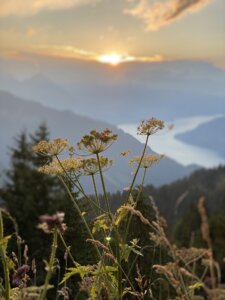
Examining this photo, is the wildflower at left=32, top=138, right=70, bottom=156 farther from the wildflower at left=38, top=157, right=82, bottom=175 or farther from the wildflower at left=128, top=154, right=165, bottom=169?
the wildflower at left=128, top=154, right=165, bottom=169

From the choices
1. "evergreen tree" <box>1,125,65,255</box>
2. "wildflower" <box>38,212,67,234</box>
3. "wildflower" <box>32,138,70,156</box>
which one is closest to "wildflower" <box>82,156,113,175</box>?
"wildflower" <box>32,138,70,156</box>

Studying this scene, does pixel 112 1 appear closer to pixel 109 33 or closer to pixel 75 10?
pixel 75 10

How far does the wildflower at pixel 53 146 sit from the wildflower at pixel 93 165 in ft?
0.38

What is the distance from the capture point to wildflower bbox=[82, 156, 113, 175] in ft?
9.06

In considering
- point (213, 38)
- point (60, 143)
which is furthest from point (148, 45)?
point (60, 143)

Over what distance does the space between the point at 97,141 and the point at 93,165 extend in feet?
0.57

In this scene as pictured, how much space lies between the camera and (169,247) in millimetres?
1412

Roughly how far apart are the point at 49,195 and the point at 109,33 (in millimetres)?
13242

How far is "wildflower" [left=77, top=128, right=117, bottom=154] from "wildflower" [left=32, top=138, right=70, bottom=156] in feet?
0.28

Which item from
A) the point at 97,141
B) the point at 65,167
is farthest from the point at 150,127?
the point at 65,167

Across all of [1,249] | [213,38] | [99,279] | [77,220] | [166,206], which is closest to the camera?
[1,249]

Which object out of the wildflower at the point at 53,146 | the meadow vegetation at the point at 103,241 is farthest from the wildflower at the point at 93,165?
the wildflower at the point at 53,146

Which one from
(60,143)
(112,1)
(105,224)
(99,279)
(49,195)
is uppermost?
(112,1)

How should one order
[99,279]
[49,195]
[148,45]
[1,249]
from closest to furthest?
1. [1,249]
2. [99,279]
3. [148,45]
4. [49,195]
